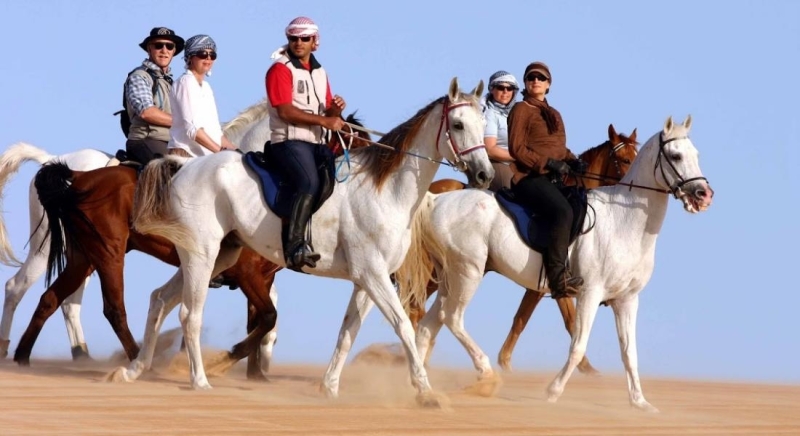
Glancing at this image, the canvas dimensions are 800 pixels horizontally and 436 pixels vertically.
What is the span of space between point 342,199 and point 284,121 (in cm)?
89

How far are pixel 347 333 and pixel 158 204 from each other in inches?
77.1

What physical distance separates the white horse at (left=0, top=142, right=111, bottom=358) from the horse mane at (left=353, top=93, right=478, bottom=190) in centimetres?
429

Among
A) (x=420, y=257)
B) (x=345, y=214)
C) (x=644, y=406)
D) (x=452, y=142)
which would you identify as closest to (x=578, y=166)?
(x=420, y=257)

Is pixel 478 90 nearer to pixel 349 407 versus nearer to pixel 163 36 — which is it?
pixel 349 407

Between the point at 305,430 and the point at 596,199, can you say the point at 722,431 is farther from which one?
the point at 305,430

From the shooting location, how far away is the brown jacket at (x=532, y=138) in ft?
45.5

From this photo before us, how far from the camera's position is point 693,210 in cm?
1315

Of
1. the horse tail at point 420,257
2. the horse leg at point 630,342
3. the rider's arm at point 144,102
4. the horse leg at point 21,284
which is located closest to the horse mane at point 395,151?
the horse tail at point 420,257

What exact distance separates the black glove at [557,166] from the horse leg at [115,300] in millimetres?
3934

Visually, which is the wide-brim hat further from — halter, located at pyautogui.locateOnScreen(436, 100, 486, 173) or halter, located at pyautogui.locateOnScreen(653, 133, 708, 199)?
halter, located at pyautogui.locateOnScreen(653, 133, 708, 199)

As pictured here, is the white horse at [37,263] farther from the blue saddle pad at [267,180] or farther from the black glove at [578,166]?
the black glove at [578,166]

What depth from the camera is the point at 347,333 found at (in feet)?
42.5

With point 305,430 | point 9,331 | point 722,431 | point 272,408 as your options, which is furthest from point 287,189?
point 9,331

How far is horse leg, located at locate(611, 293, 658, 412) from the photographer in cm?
1336
